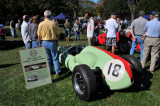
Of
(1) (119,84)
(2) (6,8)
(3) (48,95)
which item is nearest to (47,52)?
(3) (48,95)

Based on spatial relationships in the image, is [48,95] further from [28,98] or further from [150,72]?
[150,72]

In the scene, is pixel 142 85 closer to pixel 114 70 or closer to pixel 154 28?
pixel 114 70

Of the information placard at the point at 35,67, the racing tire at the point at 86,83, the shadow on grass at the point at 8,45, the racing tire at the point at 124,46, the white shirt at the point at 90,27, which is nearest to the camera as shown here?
the racing tire at the point at 86,83

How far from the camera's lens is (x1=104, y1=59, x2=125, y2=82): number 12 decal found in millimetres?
2797

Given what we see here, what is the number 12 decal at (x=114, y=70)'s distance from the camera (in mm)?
2797

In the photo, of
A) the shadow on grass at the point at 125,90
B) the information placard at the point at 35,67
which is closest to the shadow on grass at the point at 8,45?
the information placard at the point at 35,67

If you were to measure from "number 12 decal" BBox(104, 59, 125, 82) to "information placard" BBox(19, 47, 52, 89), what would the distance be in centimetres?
177

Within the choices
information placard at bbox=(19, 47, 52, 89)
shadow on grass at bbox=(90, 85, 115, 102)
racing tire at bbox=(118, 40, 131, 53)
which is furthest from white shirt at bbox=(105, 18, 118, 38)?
information placard at bbox=(19, 47, 52, 89)

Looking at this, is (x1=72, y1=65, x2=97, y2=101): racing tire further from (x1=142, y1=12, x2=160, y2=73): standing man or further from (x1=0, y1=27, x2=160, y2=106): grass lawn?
(x1=142, y1=12, x2=160, y2=73): standing man

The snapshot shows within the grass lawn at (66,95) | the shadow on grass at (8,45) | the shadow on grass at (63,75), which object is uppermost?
the shadow on grass at (8,45)

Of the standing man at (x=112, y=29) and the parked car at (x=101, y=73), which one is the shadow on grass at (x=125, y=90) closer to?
the parked car at (x=101, y=73)

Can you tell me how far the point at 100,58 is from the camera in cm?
329

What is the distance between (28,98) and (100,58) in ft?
6.59

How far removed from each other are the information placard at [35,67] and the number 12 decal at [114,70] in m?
1.77
